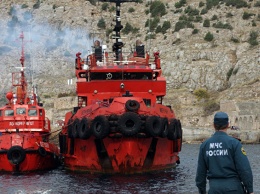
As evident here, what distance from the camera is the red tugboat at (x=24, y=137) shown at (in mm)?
34828

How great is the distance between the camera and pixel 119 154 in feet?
101

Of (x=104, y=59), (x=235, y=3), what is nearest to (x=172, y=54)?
(x=235, y=3)

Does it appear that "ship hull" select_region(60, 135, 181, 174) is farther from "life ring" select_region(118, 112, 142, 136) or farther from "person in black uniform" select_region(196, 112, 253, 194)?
"person in black uniform" select_region(196, 112, 253, 194)

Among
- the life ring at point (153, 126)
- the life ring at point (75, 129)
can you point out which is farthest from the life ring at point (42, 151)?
the life ring at point (153, 126)

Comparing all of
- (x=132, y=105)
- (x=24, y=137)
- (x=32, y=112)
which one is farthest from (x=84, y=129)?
(x=32, y=112)

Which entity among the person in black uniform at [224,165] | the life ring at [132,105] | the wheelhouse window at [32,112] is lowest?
the person in black uniform at [224,165]

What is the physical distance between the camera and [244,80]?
312 feet

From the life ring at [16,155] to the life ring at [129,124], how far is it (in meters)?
6.81

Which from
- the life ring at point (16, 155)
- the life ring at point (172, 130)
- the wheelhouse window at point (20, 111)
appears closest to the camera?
the life ring at point (172, 130)

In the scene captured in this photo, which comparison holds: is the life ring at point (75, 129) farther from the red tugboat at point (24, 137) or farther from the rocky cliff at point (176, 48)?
the rocky cliff at point (176, 48)

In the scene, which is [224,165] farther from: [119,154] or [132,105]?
[132,105]

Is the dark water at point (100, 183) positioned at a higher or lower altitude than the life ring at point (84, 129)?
lower

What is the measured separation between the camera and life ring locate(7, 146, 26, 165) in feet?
113

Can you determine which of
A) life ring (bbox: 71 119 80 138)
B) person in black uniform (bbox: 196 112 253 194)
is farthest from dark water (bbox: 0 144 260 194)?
person in black uniform (bbox: 196 112 253 194)
